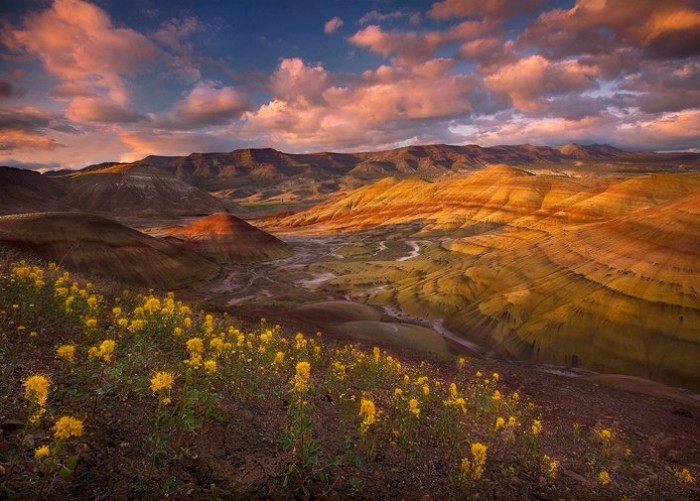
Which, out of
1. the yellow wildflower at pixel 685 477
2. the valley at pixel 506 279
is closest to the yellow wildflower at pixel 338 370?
the yellow wildflower at pixel 685 477

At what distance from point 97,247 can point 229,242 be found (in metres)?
40.4

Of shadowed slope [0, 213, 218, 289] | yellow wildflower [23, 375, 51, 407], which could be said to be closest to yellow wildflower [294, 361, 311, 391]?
yellow wildflower [23, 375, 51, 407]

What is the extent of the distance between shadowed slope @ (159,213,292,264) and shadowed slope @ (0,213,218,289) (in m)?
21.6

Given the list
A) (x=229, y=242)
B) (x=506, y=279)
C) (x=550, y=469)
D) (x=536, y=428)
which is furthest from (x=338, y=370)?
(x=229, y=242)

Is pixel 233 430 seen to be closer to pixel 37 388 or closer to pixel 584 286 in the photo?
pixel 37 388

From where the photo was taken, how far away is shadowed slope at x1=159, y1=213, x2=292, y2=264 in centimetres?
9700

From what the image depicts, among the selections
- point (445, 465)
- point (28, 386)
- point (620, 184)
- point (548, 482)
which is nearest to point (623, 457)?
point (548, 482)

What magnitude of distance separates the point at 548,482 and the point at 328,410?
15.2ft

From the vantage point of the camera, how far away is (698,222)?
4544cm

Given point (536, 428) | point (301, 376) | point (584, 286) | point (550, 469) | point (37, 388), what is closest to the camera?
point (37, 388)

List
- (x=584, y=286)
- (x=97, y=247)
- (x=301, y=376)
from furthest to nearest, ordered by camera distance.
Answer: (x=97, y=247)
(x=584, y=286)
(x=301, y=376)

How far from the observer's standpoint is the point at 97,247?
62312mm

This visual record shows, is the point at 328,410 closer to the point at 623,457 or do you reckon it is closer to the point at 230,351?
the point at 230,351

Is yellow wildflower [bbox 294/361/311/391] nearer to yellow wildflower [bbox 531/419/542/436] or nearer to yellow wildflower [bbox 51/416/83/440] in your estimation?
yellow wildflower [bbox 51/416/83/440]
